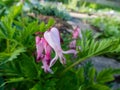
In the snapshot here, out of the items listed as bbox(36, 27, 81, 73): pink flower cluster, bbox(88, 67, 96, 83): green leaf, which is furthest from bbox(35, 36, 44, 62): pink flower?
bbox(88, 67, 96, 83): green leaf

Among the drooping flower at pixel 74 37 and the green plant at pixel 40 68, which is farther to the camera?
the drooping flower at pixel 74 37

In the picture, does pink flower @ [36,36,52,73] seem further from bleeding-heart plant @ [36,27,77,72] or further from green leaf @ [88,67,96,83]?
green leaf @ [88,67,96,83]

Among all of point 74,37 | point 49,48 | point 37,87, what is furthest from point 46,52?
point 74,37

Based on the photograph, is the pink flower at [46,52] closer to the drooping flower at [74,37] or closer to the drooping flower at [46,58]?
the drooping flower at [46,58]

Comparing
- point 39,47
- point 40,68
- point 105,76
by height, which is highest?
point 39,47

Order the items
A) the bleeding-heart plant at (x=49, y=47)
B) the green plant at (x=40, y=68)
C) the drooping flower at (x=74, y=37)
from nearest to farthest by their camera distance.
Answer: the bleeding-heart plant at (x=49, y=47) → the green plant at (x=40, y=68) → the drooping flower at (x=74, y=37)

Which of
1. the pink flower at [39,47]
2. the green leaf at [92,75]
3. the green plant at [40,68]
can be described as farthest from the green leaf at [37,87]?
the green leaf at [92,75]

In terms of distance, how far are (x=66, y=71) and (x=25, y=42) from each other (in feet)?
0.81

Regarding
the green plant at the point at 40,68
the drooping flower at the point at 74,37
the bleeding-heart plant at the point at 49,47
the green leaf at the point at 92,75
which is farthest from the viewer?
the drooping flower at the point at 74,37

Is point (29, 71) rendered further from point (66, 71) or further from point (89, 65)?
point (89, 65)

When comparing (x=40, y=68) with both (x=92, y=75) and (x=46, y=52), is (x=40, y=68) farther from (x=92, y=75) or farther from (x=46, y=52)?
(x=92, y=75)

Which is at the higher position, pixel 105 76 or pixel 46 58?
pixel 46 58

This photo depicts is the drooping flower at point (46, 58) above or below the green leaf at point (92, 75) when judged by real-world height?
above

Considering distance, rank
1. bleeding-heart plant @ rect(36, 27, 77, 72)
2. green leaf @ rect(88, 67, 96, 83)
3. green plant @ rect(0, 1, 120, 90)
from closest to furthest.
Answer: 1. bleeding-heart plant @ rect(36, 27, 77, 72)
2. green plant @ rect(0, 1, 120, 90)
3. green leaf @ rect(88, 67, 96, 83)
